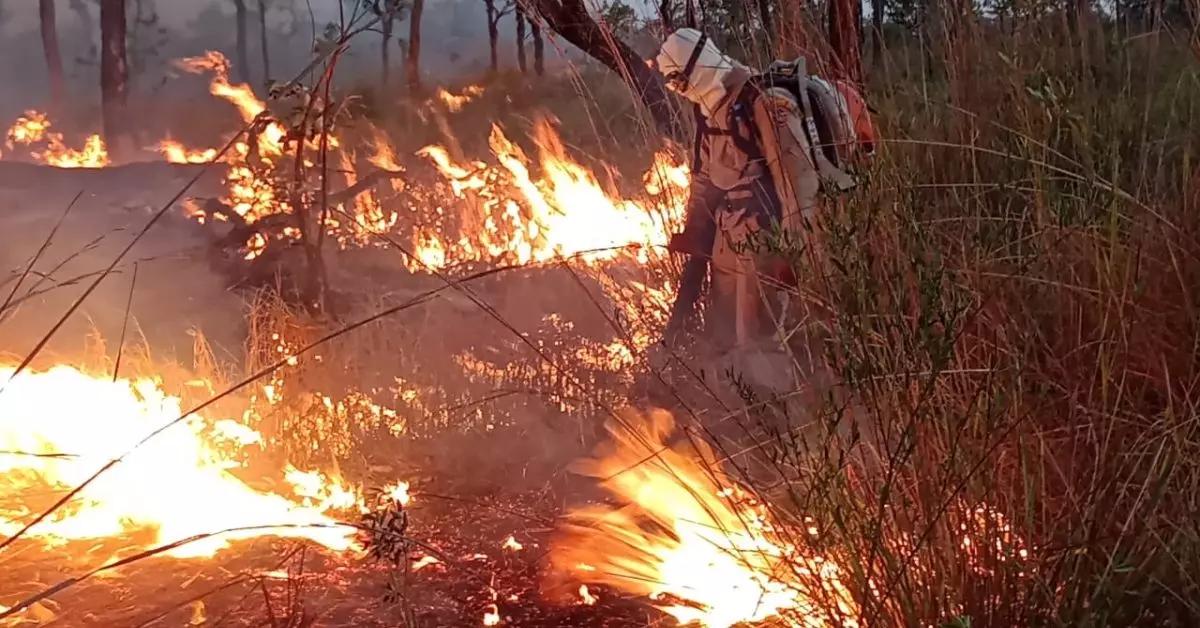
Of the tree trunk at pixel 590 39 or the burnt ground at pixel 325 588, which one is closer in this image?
the burnt ground at pixel 325 588

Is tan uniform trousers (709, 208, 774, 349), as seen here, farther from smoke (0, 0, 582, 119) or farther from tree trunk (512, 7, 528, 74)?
tree trunk (512, 7, 528, 74)

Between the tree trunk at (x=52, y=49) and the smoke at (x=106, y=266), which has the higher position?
the tree trunk at (x=52, y=49)

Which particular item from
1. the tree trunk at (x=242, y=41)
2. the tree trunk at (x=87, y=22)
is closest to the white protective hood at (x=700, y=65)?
the tree trunk at (x=242, y=41)

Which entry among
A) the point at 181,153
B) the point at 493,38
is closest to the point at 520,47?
the point at 493,38

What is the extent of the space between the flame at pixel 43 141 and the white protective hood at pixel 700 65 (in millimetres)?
3251

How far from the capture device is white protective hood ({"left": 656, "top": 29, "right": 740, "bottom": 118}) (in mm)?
2266

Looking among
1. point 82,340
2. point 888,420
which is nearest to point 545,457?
point 888,420

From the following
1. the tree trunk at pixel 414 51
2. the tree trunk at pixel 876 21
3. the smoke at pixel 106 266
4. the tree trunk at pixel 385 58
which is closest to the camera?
the smoke at pixel 106 266

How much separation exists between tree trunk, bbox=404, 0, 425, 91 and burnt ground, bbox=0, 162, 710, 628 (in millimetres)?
1412

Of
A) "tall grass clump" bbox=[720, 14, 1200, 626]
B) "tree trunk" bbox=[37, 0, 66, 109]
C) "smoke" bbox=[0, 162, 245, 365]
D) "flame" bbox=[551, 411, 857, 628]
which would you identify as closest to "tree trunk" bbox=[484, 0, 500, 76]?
"smoke" bbox=[0, 162, 245, 365]

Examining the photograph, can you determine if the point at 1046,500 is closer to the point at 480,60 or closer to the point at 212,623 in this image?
the point at 212,623

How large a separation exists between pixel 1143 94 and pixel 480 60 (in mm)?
3499

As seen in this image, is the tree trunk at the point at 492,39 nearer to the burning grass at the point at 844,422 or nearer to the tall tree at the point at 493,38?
the tall tree at the point at 493,38

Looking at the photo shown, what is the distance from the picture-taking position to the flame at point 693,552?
128 centimetres
